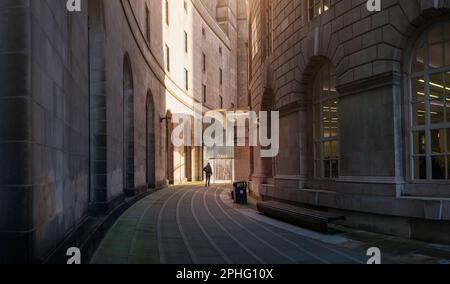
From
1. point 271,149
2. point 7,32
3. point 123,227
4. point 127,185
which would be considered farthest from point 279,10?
point 7,32

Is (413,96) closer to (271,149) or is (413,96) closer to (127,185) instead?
(271,149)

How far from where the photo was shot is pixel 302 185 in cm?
1558

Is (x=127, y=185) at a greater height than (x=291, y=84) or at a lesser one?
lesser

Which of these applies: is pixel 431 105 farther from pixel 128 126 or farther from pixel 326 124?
pixel 128 126

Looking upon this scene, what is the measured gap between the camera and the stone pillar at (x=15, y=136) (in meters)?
4.82

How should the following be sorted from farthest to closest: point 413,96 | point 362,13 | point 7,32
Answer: point 362,13 → point 413,96 → point 7,32

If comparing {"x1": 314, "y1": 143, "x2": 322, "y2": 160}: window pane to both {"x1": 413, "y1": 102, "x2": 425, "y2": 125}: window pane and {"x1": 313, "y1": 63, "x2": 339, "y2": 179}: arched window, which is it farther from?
{"x1": 413, "y1": 102, "x2": 425, "y2": 125}: window pane

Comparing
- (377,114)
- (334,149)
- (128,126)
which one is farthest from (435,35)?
(128,126)

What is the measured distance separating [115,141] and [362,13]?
307 inches

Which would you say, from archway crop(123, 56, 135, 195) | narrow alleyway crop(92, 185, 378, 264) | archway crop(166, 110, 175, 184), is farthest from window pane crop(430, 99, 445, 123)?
archway crop(166, 110, 175, 184)

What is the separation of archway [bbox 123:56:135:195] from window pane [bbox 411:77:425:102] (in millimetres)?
11193

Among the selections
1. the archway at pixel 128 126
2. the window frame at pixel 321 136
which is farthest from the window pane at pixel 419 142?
the archway at pixel 128 126

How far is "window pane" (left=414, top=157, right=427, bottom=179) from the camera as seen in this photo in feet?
34.5

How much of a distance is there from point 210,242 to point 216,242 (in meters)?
0.13
